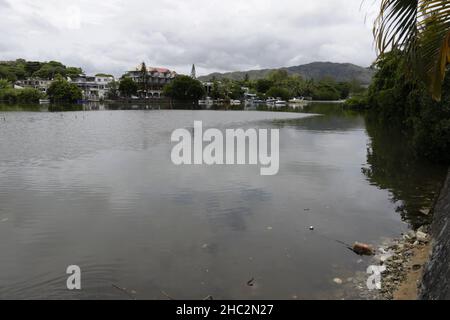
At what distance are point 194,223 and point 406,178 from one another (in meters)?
12.6

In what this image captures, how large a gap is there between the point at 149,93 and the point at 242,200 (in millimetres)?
136646

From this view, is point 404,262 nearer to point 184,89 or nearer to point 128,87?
point 184,89

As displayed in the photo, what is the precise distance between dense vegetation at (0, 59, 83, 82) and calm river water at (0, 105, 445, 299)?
474 feet

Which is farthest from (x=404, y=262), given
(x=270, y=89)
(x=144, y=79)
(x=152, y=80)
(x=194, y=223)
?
(x=270, y=89)

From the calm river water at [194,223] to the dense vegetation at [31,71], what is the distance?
144359mm

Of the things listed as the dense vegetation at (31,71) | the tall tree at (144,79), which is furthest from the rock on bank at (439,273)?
the dense vegetation at (31,71)

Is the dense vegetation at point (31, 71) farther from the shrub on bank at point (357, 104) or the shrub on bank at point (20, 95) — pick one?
the shrub on bank at point (357, 104)

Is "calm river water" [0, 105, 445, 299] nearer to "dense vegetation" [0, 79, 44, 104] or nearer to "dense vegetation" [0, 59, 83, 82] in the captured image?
"dense vegetation" [0, 79, 44, 104]

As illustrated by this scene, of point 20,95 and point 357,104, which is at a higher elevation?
point 20,95

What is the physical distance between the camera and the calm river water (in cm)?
830

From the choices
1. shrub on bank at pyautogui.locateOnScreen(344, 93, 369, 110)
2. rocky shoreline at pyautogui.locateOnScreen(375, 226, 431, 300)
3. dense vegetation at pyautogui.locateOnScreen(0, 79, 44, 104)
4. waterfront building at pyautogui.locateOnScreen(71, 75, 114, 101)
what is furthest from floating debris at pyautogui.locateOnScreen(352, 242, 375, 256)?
waterfront building at pyautogui.locateOnScreen(71, 75, 114, 101)

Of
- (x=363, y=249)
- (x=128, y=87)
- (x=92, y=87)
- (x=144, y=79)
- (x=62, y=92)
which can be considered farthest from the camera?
(x=92, y=87)

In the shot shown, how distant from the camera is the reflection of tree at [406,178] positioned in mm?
13781

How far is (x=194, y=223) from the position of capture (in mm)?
11961
